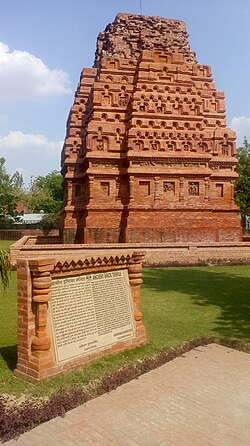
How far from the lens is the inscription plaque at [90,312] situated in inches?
194

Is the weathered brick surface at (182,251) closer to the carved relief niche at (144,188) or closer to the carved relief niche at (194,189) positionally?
the carved relief niche at (144,188)

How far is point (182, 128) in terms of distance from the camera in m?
19.2

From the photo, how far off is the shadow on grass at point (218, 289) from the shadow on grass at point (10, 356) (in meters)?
3.40

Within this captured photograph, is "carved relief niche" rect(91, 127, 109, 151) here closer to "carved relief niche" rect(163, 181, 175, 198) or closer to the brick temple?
the brick temple

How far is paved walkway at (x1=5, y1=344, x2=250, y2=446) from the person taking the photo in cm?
357

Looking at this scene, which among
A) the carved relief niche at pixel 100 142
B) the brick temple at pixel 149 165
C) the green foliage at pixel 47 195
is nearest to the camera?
the brick temple at pixel 149 165

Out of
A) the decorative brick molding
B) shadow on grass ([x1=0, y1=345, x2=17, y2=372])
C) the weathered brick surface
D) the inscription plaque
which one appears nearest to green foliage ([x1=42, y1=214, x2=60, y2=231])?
the weathered brick surface

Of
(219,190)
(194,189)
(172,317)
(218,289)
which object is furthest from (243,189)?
(172,317)

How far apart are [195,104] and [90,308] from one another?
1658 centimetres

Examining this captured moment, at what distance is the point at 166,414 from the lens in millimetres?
4043

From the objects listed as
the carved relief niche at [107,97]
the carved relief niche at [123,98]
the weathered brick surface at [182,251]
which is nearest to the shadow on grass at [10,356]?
the weathered brick surface at [182,251]

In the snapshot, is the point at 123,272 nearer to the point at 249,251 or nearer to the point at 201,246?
the point at 201,246

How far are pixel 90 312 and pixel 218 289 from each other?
21.2 ft

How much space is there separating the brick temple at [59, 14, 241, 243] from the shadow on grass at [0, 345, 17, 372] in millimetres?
11819
